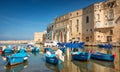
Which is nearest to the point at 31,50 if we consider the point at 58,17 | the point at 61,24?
the point at 61,24

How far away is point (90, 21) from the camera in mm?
48219

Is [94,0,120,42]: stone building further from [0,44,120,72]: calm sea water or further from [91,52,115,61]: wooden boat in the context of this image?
[0,44,120,72]: calm sea water

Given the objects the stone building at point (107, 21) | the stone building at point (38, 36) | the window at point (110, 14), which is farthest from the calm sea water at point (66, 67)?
the stone building at point (38, 36)

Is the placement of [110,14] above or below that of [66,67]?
above

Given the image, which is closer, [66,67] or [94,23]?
[66,67]

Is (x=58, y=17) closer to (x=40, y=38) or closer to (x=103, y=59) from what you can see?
(x=40, y=38)

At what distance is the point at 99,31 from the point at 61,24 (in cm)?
2230

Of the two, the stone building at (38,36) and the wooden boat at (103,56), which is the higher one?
the stone building at (38,36)

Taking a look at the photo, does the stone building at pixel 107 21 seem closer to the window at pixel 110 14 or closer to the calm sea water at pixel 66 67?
the window at pixel 110 14

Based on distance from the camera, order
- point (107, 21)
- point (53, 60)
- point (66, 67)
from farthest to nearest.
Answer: point (107, 21) < point (53, 60) < point (66, 67)

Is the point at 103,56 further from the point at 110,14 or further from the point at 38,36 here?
the point at 38,36

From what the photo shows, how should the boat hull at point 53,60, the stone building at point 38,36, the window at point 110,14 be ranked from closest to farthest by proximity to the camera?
1. the boat hull at point 53,60
2. the window at point 110,14
3. the stone building at point 38,36

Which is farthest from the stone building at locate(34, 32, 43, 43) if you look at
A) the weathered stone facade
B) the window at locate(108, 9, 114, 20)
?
the window at locate(108, 9, 114, 20)

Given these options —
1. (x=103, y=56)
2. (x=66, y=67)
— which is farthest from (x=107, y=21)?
(x=66, y=67)
